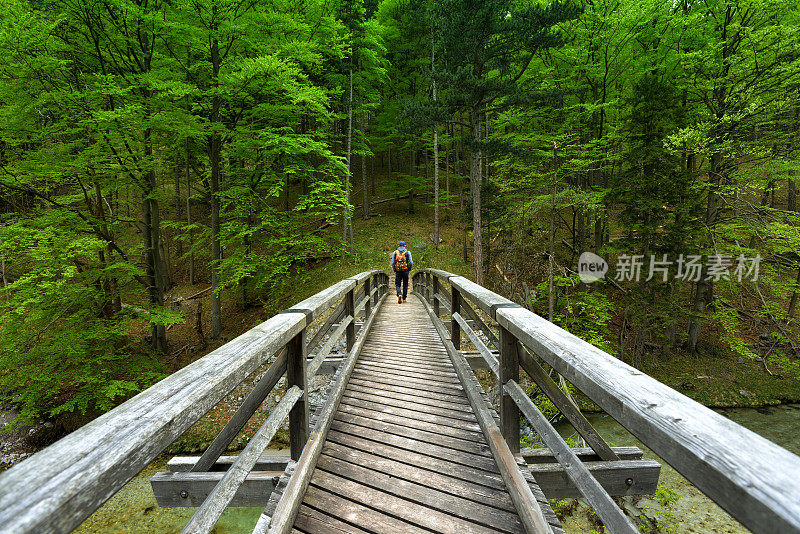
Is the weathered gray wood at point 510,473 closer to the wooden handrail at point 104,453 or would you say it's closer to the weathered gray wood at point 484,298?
the weathered gray wood at point 484,298

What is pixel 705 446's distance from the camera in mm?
875

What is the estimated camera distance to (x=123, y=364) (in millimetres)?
7984

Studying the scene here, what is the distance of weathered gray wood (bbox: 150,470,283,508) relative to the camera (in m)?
2.16

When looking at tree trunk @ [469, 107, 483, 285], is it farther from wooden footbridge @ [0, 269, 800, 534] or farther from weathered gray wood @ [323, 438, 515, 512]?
weathered gray wood @ [323, 438, 515, 512]

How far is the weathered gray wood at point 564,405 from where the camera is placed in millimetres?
1909

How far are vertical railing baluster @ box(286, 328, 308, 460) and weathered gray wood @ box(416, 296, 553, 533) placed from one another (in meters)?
1.52

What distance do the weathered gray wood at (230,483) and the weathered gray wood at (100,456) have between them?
0.93 ft

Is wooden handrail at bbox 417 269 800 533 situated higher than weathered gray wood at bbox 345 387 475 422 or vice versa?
wooden handrail at bbox 417 269 800 533

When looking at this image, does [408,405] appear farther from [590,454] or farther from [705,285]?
[705,285]

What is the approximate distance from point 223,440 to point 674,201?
13031 mm

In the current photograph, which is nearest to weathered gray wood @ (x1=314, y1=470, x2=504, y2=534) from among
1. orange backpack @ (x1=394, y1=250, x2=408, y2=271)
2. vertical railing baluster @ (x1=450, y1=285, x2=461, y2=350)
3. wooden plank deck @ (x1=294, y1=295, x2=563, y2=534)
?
wooden plank deck @ (x1=294, y1=295, x2=563, y2=534)

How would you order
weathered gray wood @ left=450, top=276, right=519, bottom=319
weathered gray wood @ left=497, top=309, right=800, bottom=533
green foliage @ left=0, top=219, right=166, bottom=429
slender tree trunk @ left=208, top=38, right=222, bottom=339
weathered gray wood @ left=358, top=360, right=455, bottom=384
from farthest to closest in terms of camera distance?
slender tree trunk @ left=208, top=38, right=222, bottom=339 → green foliage @ left=0, top=219, right=166, bottom=429 → weathered gray wood @ left=358, top=360, right=455, bottom=384 → weathered gray wood @ left=450, top=276, right=519, bottom=319 → weathered gray wood @ left=497, top=309, right=800, bottom=533

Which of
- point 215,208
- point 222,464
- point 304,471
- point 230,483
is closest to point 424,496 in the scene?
point 304,471

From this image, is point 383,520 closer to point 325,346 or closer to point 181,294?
point 325,346
